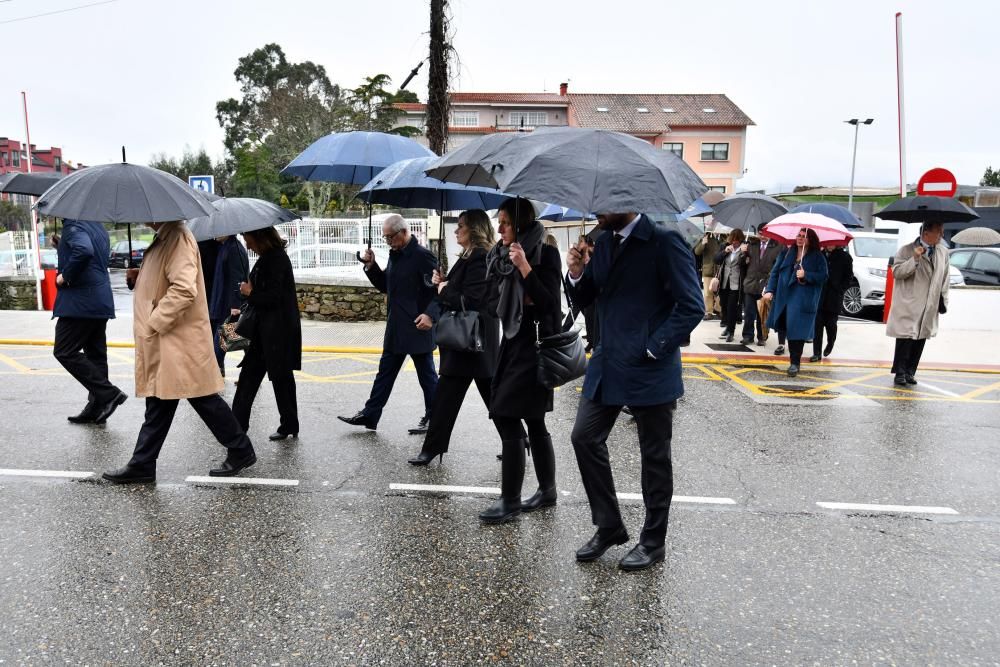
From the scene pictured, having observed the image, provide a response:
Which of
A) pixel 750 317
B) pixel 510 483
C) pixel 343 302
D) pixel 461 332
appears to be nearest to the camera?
pixel 510 483

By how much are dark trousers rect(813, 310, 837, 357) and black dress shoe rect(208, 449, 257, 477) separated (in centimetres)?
720

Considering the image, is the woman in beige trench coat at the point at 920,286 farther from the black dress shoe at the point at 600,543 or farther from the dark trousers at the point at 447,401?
the black dress shoe at the point at 600,543

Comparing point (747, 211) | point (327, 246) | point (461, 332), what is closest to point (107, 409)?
point (461, 332)

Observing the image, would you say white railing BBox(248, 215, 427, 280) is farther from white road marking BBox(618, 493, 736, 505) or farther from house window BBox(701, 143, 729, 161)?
house window BBox(701, 143, 729, 161)

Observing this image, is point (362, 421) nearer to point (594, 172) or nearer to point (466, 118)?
point (594, 172)

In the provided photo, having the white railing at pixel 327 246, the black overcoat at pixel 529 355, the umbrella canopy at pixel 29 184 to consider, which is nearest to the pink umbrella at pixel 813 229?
Answer: the black overcoat at pixel 529 355

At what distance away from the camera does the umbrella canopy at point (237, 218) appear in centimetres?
521

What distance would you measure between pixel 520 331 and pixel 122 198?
7.79 ft

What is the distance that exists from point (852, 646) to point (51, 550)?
373 cm

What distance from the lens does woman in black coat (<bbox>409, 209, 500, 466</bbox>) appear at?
482 cm

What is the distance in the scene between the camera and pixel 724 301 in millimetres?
11773

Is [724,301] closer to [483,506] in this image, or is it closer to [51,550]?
[483,506]

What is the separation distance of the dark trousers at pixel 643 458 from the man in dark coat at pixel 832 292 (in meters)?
6.68

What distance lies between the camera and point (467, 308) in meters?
4.93
